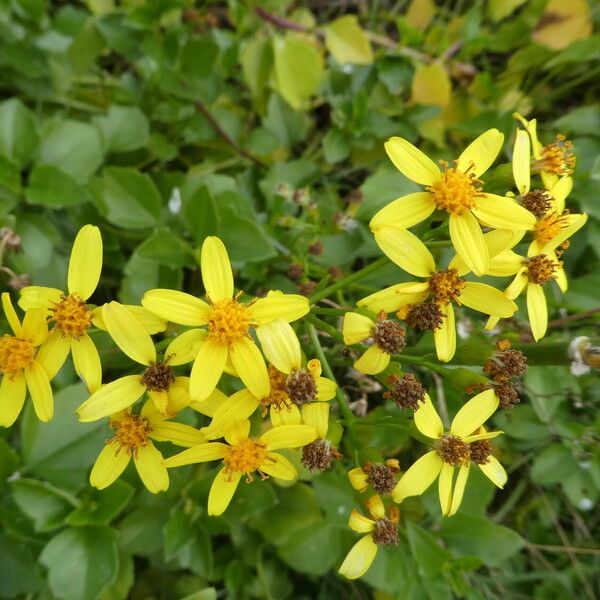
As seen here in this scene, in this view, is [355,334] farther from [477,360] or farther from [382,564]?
[382,564]

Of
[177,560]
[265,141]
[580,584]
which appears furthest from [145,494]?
[580,584]

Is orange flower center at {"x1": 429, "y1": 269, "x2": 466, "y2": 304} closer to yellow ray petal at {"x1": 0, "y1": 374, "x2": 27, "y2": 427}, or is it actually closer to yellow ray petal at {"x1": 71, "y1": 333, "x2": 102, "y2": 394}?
yellow ray petal at {"x1": 71, "y1": 333, "x2": 102, "y2": 394}

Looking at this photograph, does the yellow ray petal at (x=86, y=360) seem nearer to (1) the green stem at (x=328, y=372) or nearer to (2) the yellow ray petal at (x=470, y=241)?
(1) the green stem at (x=328, y=372)

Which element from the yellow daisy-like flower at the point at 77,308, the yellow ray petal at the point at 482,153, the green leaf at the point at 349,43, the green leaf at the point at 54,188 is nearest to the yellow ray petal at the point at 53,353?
the yellow daisy-like flower at the point at 77,308

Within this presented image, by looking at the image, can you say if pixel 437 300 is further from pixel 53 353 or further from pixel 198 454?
pixel 53 353

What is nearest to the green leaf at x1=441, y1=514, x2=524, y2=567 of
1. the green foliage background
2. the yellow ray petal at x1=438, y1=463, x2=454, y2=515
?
the green foliage background

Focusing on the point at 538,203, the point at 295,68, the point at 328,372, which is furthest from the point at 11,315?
the point at 295,68
